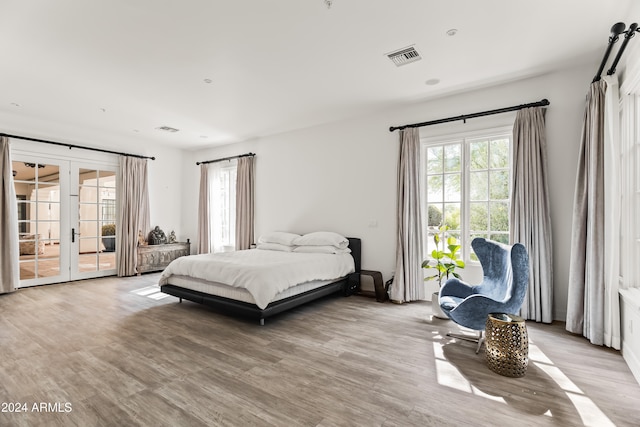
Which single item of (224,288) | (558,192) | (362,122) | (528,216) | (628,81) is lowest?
(224,288)

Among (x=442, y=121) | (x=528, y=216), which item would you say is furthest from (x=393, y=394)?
(x=442, y=121)

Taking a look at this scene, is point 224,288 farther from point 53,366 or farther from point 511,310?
point 511,310

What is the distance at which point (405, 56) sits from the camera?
3156 mm

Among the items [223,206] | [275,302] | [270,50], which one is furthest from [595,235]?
[223,206]

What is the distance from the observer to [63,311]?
3877mm

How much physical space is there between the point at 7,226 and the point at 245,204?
3.68m

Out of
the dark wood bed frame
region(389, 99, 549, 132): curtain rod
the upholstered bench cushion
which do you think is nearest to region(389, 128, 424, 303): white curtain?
region(389, 99, 549, 132): curtain rod

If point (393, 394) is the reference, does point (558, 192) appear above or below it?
above

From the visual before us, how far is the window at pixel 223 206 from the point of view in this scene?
269 inches

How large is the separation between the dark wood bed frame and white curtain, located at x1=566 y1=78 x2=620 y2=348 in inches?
104

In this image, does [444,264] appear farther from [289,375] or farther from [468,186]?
[289,375]

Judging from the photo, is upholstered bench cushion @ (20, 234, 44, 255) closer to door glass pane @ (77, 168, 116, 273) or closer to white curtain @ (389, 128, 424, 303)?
door glass pane @ (77, 168, 116, 273)

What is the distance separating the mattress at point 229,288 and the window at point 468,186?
5.95 ft

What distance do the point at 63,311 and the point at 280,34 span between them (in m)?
4.23
